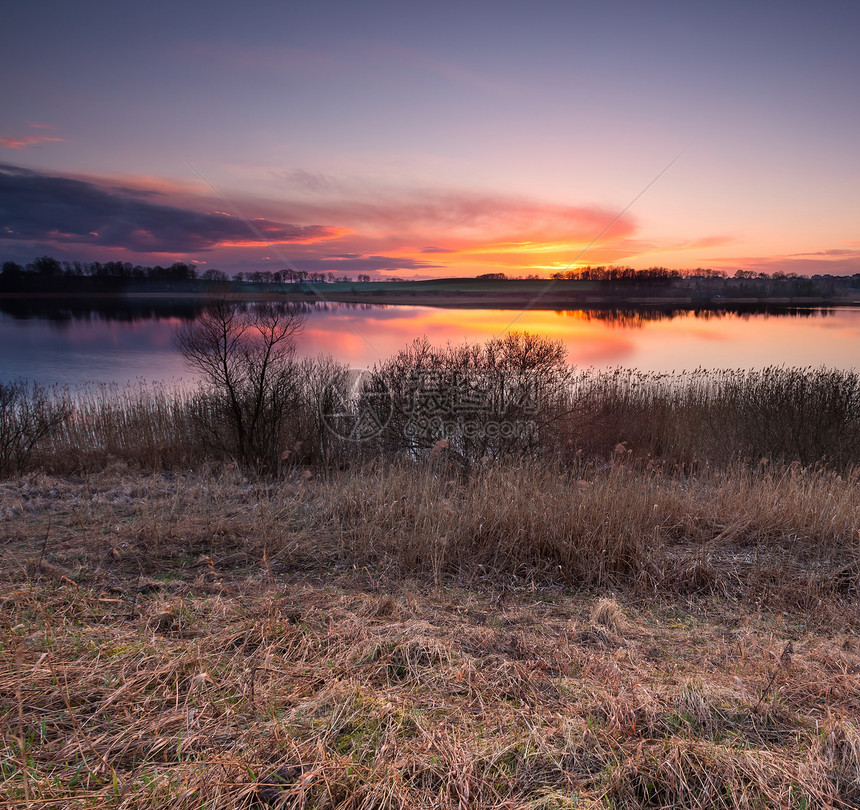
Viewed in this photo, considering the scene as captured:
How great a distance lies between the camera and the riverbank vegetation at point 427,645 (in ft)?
8.00

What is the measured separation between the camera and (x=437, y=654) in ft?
11.7

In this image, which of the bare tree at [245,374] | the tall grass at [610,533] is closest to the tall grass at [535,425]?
the bare tree at [245,374]

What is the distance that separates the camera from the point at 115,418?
52.3 ft

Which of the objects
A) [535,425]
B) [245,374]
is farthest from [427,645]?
[245,374]

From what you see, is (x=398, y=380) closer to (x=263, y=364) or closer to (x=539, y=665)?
(x=263, y=364)

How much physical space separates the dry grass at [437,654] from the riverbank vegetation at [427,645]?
19 millimetres

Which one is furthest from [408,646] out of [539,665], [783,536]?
[783,536]

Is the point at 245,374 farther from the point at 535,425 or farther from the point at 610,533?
the point at 610,533

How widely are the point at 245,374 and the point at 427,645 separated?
12813mm

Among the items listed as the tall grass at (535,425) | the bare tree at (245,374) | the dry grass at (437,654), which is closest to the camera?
the dry grass at (437,654)

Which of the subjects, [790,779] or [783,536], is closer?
[790,779]

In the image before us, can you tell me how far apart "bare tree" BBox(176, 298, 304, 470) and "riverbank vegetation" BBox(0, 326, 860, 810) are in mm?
4694

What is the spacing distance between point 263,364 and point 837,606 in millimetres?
13502

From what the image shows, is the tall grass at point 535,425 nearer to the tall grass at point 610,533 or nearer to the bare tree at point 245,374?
the bare tree at point 245,374
